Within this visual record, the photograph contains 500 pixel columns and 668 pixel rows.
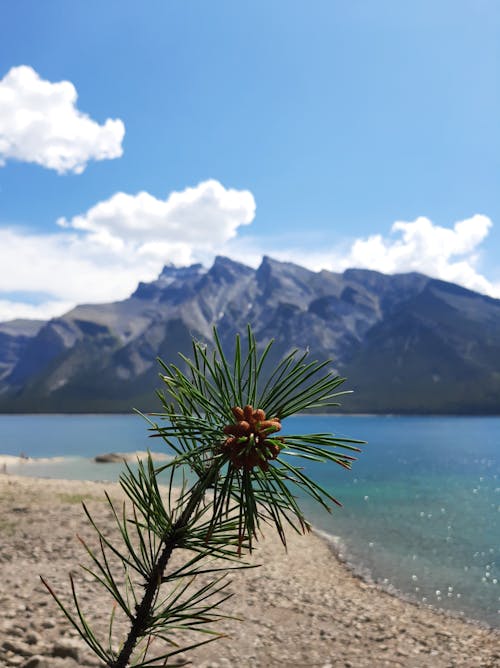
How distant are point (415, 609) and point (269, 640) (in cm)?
957

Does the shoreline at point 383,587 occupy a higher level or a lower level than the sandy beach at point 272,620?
lower

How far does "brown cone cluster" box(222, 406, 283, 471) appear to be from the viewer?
3.61 meters

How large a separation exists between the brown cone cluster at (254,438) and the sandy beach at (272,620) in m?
8.27

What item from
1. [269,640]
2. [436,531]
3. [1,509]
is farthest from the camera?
[436,531]

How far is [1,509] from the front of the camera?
28281 mm

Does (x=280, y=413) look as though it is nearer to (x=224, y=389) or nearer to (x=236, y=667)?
(x=224, y=389)

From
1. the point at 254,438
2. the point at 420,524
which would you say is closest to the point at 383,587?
the point at 420,524

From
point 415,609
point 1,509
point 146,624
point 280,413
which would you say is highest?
point 280,413

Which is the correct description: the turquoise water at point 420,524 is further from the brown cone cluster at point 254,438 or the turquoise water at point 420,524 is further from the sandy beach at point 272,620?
the brown cone cluster at point 254,438

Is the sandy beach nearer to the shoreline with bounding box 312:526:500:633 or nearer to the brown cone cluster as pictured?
the shoreline with bounding box 312:526:500:633

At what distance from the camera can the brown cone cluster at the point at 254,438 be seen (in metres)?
3.61

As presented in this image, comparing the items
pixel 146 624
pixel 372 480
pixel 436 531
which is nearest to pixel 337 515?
pixel 436 531

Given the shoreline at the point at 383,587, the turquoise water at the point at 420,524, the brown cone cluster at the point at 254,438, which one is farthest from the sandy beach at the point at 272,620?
the brown cone cluster at the point at 254,438

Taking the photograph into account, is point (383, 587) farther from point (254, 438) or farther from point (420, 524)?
point (254, 438)
